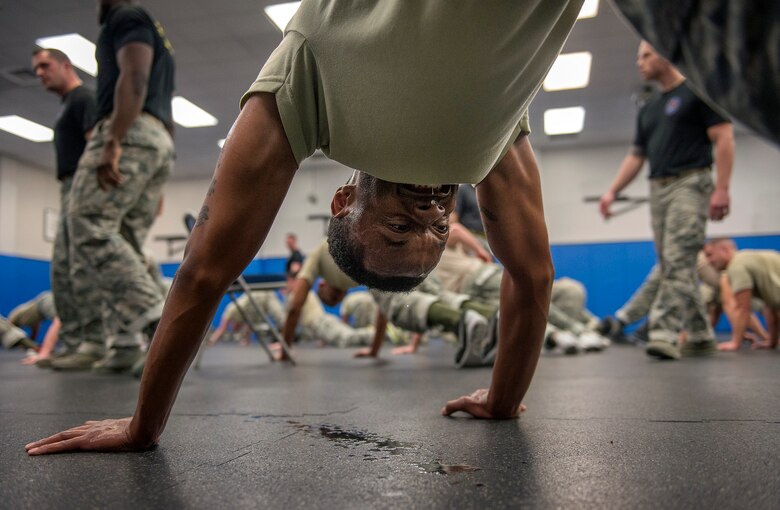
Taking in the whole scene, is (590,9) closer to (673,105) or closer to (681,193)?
(673,105)

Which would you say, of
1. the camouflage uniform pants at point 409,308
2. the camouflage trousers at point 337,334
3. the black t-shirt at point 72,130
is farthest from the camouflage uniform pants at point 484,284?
the camouflage trousers at point 337,334

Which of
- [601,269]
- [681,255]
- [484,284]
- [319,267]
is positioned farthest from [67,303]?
[601,269]

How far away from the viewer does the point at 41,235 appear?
33.9 feet

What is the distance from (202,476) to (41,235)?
1096 cm

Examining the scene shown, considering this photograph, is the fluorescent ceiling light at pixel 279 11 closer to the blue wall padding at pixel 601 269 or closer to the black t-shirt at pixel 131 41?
the black t-shirt at pixel 131 41

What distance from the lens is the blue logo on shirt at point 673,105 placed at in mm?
3207

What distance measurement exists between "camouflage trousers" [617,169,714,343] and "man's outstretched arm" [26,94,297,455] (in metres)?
2.60

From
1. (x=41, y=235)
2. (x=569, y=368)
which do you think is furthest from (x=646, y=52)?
(x=41, y=235)

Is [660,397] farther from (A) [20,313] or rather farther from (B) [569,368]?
(A) [20,313]

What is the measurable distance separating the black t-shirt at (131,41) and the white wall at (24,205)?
8.40 metres

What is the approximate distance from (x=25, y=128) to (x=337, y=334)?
5338mm

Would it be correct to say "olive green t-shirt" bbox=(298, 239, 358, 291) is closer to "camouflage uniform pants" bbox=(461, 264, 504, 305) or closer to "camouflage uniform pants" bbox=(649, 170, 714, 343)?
"camouflage uniform pants" bbox=(461, 264, 504, 305)

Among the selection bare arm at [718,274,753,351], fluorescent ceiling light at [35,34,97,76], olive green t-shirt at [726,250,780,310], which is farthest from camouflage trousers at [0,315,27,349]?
olive green t-shirt at [726,250,780,310]

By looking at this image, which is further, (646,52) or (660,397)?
(646,52)
